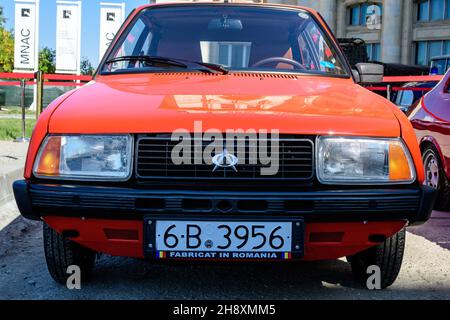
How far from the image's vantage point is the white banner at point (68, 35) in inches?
643

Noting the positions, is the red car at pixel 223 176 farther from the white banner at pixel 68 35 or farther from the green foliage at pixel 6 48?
the green foliage at pixel 6 48

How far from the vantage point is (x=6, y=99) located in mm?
36938

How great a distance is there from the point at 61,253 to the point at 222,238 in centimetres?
86

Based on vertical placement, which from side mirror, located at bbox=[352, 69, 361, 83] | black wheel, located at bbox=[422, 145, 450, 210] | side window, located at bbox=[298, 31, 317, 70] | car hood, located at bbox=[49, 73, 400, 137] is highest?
side window, located at bbox=[298, 31, 317, 70]

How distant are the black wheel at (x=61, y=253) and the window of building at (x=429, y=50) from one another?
111 feet

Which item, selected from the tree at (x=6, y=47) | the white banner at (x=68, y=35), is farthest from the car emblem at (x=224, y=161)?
the tree at (x=6, y=47)

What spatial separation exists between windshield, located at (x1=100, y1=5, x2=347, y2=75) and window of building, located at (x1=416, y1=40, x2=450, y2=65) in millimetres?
→ 32359

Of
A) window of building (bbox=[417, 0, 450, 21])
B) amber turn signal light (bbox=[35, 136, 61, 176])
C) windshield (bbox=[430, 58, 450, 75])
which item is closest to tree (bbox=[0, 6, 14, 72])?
window of building (bbox=[417, 0, 450, 21])

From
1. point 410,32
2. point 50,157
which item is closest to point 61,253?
point 50,157

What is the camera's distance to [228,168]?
2615mm

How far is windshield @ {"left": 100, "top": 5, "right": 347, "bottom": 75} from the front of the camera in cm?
400

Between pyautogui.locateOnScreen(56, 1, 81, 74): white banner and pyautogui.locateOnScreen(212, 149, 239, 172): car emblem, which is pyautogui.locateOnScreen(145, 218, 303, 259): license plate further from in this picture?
pyautogui.locateOnScreen(56, 1, 81, 74): white banner

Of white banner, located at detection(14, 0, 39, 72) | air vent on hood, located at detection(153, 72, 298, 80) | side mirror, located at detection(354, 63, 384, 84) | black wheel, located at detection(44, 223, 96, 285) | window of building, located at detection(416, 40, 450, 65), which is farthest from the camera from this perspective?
window of building, located at detection(416, 40, 450, 65)
